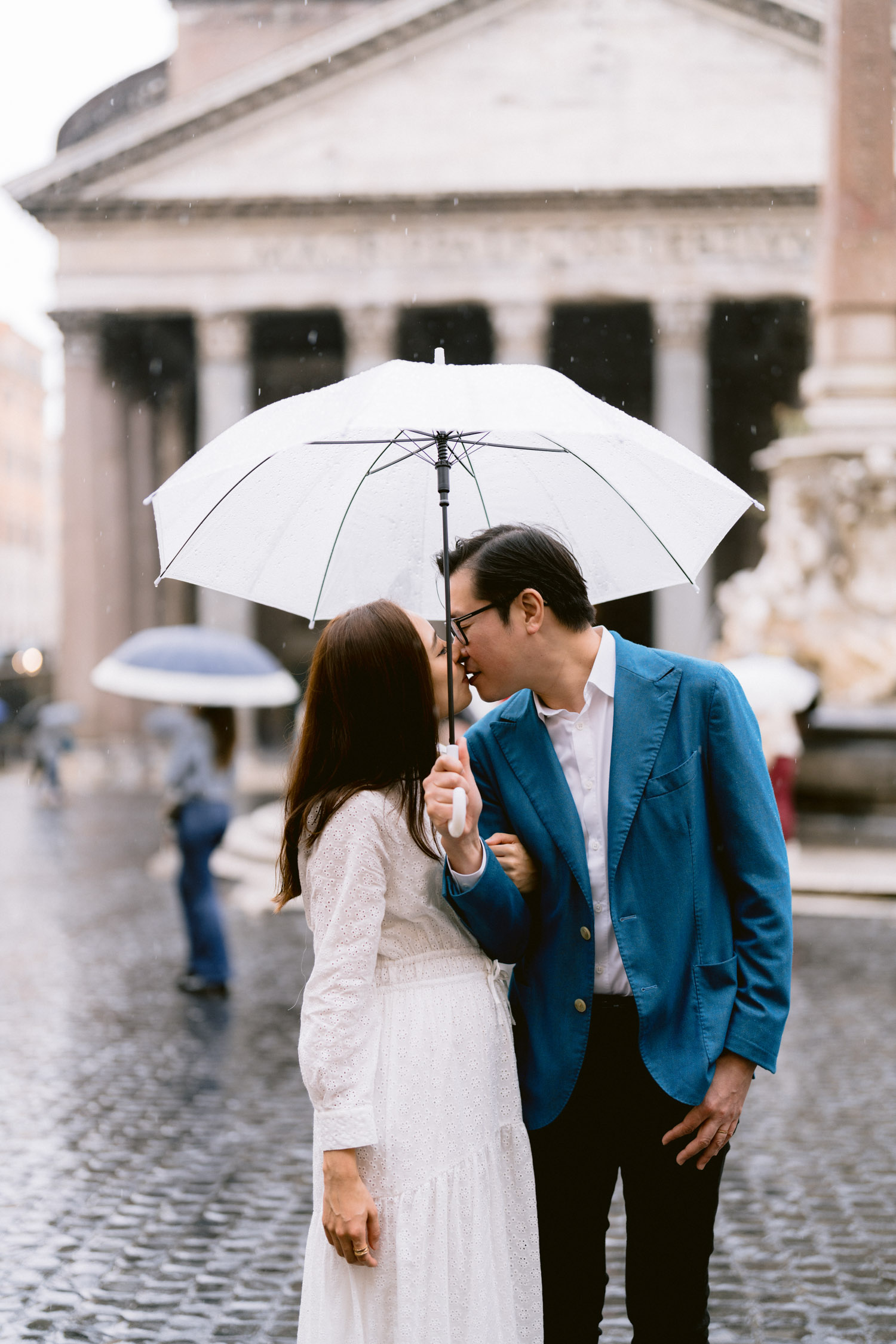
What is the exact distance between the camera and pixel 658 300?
28.5 meters

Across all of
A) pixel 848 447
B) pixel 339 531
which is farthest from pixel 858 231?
pixel 339 531

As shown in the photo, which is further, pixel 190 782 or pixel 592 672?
pixel 190 782

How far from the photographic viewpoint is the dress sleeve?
7.16 ft

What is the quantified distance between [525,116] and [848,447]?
18.9 m

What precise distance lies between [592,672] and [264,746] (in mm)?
27073

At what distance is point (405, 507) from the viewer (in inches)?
106

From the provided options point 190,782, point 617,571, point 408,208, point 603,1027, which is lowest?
point 190,782

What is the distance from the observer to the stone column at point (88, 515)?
29.7 m

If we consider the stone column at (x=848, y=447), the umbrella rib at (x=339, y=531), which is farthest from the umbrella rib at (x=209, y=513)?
the stone column at (x=848, y=447)

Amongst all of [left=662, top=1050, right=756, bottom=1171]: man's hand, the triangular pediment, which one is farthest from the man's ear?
the triangular pediment

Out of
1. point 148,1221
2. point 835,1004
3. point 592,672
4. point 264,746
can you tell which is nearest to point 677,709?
point 592,672

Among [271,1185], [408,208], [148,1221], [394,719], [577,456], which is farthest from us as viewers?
[408,208]

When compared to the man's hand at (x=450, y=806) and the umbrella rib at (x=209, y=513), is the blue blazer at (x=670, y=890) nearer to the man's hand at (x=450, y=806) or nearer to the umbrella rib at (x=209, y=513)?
the man's hand at (x=450, y=806)

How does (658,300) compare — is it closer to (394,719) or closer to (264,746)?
(264,746)
